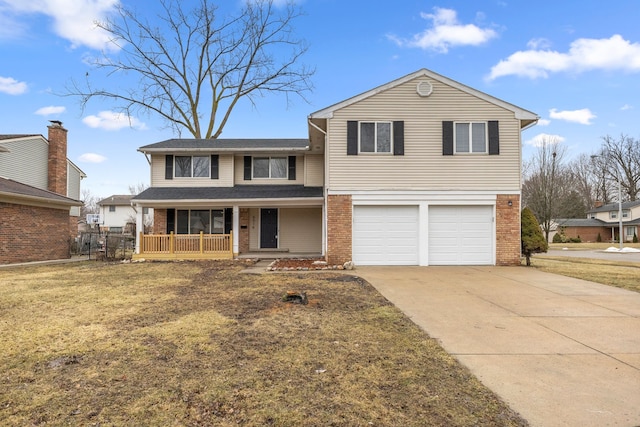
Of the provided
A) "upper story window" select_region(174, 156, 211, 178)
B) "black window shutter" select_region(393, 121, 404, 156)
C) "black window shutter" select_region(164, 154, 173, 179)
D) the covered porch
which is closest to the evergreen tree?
"black window shutter" select_region(393, 121, 404, 156)

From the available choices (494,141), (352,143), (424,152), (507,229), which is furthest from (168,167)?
(507,229)

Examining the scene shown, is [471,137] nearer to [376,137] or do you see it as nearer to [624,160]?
[376,137]

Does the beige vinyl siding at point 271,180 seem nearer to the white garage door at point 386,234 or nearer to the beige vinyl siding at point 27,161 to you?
the white garage door at point 386,234

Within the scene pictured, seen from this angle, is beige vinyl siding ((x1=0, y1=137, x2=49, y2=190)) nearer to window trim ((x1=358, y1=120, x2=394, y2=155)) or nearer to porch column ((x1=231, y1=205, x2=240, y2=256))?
porch column ((x1=231, y1=205, x2=240, y2=256))

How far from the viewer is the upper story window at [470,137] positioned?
1241 centimetres

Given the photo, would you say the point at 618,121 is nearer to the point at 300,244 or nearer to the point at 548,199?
the point at 548,199

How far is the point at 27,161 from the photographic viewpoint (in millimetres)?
19234

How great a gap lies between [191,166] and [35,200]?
6.24 m

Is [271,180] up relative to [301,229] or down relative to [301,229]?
up

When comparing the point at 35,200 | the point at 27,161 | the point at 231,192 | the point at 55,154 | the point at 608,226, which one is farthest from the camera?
the point at 608,226

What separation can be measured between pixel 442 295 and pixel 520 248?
6582 mm

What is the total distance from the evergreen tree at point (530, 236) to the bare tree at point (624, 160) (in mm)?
41289

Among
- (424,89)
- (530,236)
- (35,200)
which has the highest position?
(424,89)

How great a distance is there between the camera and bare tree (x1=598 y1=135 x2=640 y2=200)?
141 ft
